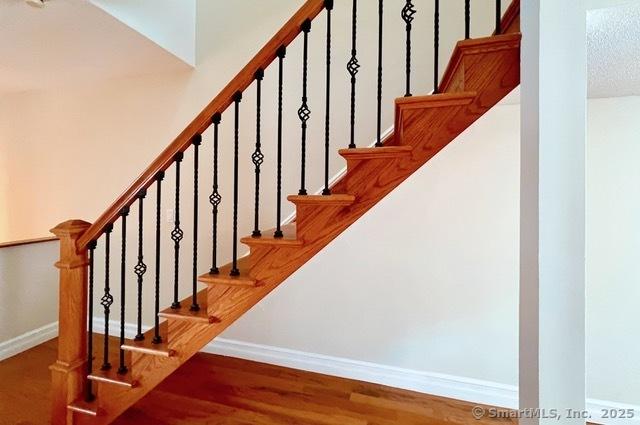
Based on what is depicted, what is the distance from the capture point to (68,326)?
1495 mm

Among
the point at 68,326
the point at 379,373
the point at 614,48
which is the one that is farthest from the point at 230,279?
the point at 614,48

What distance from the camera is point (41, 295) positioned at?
8.32ft

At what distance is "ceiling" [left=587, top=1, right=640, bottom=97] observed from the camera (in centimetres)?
85

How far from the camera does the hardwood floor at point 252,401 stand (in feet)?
5.58

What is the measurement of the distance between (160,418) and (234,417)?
1.41 feet

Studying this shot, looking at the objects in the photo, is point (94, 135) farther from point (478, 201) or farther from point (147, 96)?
point (478, 201)

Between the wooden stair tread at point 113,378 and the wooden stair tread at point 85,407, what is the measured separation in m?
0.13

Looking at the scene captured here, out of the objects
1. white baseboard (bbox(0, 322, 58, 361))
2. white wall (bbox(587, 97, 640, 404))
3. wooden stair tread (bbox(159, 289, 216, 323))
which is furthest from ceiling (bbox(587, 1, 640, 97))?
white baseboard (bbox(0, 322, 58, 361))

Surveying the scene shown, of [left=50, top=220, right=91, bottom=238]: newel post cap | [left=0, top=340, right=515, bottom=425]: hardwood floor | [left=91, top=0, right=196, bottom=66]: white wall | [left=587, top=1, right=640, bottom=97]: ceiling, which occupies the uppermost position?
[left=91, top=0, right=196, bottom=66]: white wall

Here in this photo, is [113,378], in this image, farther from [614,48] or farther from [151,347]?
[614,48]

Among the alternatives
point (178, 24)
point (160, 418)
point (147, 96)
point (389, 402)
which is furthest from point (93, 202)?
point (389, 402)

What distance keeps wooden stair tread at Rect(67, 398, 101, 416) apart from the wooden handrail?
83 centimetres

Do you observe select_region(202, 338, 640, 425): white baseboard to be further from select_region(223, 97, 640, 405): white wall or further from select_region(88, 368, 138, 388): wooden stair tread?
select_region(88, 368, 138, 388): wooden stair tread

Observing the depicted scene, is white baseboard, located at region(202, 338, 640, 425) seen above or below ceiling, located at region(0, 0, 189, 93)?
below
